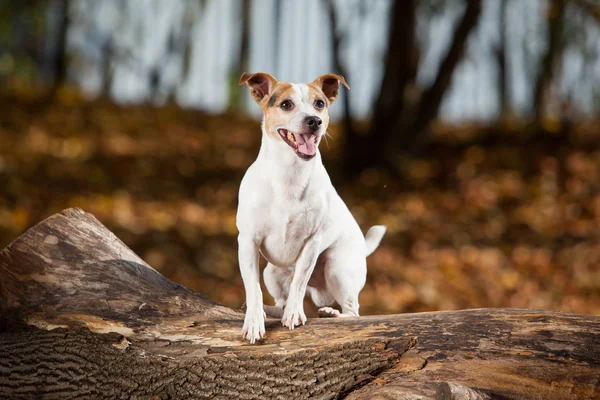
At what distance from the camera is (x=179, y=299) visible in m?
3.40

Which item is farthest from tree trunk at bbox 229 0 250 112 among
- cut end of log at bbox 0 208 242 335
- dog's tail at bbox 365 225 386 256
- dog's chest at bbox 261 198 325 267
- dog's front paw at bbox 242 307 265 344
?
dog's front paw at bbox 242 307 265 344

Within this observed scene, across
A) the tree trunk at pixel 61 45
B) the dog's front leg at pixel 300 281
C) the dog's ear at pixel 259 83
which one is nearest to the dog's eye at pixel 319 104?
the dog's ear at pixel 259 83

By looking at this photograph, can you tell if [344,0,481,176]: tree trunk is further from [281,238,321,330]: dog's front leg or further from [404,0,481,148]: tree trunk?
[281,238,321,330]: dog's front leg

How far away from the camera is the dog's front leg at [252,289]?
2.92 meters

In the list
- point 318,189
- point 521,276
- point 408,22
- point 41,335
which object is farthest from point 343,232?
point 408,22

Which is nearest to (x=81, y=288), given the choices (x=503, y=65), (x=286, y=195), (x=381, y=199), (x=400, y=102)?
(x=286, y=195)

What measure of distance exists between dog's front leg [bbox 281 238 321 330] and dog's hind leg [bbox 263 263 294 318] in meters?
0.33

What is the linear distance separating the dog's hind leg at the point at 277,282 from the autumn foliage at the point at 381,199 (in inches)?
115

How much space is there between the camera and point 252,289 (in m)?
2.91

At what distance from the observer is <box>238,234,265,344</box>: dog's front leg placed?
292 cm

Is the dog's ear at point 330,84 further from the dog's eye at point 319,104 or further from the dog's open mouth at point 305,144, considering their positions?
the dog's open mouth at point 305,144

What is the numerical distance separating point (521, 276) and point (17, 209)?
237 inches

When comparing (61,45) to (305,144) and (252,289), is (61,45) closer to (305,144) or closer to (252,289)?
(252,289)

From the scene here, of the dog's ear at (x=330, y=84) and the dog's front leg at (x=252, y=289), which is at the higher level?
the dog's ear at (x=330, y=84)
